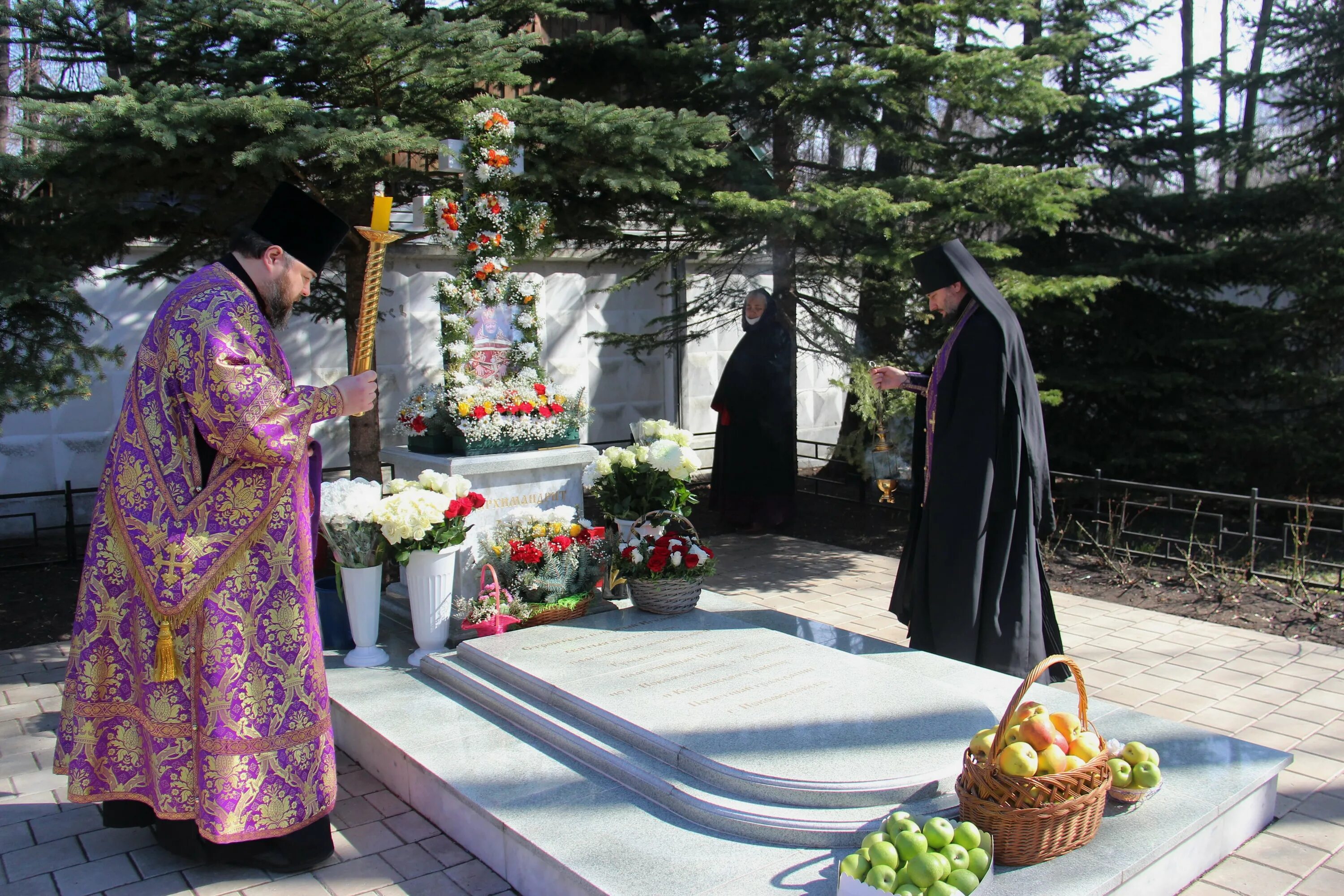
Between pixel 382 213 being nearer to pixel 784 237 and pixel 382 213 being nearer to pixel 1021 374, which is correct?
pixel 1021 374

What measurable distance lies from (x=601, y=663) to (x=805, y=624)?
1.42 metres

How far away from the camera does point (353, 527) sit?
5.05 metres

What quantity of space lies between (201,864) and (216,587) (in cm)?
108

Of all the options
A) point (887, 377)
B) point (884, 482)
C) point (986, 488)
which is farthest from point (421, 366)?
point (986, 488)

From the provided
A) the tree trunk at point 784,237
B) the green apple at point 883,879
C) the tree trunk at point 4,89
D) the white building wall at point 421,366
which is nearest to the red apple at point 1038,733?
the green apple at point 883,879

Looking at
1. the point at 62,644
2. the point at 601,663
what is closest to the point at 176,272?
the point at 62,644

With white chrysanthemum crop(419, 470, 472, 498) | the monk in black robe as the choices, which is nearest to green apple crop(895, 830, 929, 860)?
the monk in black robe

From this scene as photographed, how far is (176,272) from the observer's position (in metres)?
7.54

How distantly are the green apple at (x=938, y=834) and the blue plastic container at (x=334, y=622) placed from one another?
3502mm

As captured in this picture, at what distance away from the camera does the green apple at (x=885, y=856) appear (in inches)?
108

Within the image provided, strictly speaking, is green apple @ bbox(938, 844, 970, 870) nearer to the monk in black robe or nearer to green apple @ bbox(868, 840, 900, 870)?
green apple @ bbox(868, 840, 900, 870)

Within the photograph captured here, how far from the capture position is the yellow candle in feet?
12.4

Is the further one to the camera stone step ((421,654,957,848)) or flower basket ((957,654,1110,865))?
stone step ((421,654,957,848))

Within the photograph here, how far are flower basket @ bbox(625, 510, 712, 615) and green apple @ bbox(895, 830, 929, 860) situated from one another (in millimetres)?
2736
